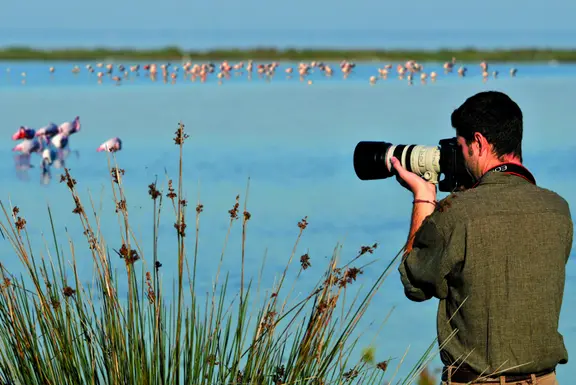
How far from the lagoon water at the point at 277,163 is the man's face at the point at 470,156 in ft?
3.76

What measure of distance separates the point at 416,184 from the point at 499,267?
389mm

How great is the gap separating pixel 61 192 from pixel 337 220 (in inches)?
107

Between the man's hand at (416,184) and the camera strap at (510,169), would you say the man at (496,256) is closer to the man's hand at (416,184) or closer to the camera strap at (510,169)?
the camera strap at (510,169)

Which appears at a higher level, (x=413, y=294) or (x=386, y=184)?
(x=413, y=294)

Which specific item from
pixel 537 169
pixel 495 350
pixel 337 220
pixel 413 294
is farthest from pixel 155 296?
pixel 537 169

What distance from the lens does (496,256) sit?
2928 mm

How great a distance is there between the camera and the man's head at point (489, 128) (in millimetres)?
2938

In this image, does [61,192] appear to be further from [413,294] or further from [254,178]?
[413,294]

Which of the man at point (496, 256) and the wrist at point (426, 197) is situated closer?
the man at point (496, 256)

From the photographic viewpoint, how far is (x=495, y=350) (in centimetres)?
297

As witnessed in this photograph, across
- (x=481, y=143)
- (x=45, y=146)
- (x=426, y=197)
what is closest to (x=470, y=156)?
(x=481, y=143)

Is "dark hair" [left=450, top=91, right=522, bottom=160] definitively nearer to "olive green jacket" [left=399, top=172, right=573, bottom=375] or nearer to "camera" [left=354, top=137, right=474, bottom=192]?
"olive green jacket" [left=399, top=172, right=573, bottom=375]

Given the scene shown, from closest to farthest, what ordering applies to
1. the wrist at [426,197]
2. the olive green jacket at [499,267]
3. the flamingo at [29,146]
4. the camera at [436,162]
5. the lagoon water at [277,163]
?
the olive green jacket at [499,267], the wrist at [426,197], the camera at [436,162], the lagoon water at [277,163], the flamingo at [29,146]

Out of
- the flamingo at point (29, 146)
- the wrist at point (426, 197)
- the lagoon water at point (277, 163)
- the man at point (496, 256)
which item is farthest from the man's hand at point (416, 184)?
the flamingo at point (29, 146)
